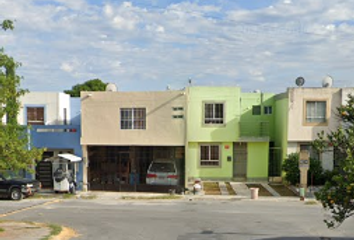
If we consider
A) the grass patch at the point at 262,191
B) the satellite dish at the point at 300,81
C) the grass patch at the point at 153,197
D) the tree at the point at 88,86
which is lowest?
the grass patch at the point at 153,197

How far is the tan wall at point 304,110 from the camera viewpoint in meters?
26.4

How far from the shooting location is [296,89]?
1048 inches

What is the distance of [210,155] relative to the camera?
94.4 feet

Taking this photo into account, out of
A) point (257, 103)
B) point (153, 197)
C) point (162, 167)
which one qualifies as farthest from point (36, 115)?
point (257, 103)

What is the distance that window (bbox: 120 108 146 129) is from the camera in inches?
981

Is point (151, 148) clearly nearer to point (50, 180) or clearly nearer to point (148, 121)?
point (148, 121)

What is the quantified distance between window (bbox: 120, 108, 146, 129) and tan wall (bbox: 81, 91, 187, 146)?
0.74 ft

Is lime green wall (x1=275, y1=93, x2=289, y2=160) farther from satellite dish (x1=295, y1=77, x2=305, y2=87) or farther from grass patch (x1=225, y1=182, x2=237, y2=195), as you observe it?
grass patch (x1=225, y1=182, x2=237, y2=195)

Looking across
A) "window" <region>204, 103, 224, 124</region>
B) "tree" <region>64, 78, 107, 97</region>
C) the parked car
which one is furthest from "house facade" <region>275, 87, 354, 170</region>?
"tree" <region>64, 78, 107, 97</region>

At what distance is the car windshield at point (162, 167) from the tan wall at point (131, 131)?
1.22 meters

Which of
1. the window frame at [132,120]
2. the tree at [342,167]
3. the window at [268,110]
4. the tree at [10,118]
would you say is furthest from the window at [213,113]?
the tree at [342,167]

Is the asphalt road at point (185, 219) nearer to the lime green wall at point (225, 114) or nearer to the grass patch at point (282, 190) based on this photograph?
the grass patch at point (282, 190)

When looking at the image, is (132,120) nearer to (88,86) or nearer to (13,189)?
(13,189)

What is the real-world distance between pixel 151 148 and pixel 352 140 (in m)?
19.3
